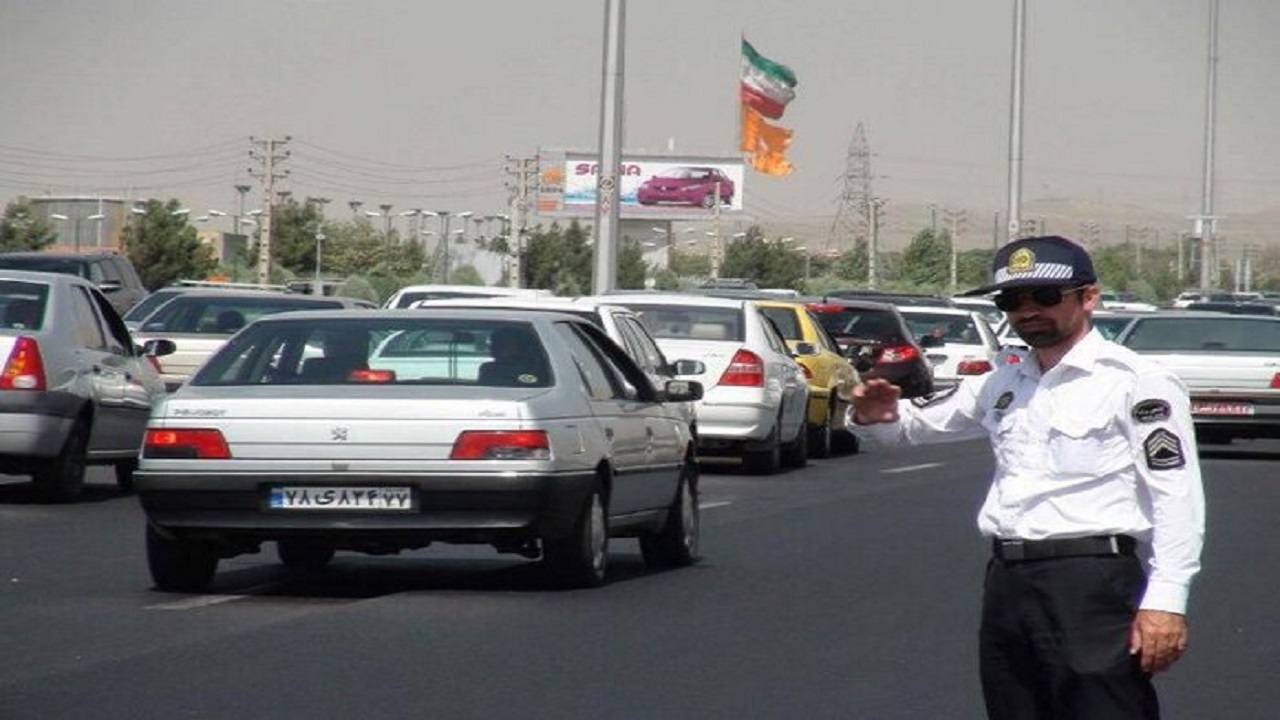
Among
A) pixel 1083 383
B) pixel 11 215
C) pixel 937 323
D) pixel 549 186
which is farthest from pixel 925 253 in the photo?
pixel 1083 383

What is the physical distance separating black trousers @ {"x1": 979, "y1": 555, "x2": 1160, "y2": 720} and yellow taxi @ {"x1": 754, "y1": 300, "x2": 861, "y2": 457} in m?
21.5

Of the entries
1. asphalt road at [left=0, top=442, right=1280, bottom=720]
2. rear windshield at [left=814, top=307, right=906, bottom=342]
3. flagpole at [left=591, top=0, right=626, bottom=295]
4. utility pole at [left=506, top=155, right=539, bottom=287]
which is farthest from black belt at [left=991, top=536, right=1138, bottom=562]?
utility pole at [left=506, top=155, right=539, bottom=287]

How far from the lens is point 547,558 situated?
43.7ft

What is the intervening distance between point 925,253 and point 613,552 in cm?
13144

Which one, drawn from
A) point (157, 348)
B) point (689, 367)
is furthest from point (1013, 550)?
point (689, 367)

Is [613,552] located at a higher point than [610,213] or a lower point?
lower

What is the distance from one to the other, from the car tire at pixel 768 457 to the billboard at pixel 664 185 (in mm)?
114058

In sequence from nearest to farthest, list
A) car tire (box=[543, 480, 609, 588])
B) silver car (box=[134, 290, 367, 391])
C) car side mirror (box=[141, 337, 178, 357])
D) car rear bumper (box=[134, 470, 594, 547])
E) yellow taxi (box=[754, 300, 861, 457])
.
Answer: car rear bumper (box=[134, 470, 594, 547]) < car tire (box=[543, 480, 609, 588]) < car side mirror (box=[141, 337, 178, 357]) < yellow taxi (box=[754, 300, 861, 457]) < silver car (box=[134, 290, 367, 391])

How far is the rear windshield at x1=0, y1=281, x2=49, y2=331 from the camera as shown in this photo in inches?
753

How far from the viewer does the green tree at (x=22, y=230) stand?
109688 mm

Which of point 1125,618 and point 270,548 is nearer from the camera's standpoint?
point 1125,618

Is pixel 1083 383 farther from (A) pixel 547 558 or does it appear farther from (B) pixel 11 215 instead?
(B) pixel 11 215

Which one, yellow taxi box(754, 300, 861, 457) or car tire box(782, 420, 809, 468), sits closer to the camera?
car tire box(782, 420, 809, 468)

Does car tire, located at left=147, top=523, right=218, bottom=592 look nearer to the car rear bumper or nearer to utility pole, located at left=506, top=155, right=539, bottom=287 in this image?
the car rear bumper
